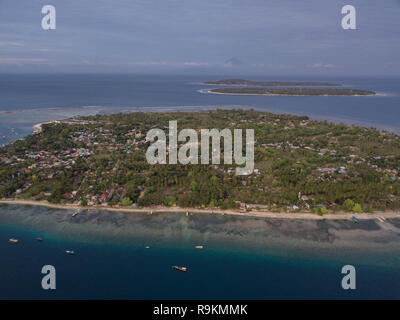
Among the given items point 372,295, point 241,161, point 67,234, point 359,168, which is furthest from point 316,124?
point 67,234

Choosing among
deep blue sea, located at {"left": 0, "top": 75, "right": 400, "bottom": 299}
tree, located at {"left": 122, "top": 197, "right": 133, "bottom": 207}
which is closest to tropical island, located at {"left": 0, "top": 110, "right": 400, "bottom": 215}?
tree, located at {"left": 122, "top": 197, "right": 133, "bottom": 207}

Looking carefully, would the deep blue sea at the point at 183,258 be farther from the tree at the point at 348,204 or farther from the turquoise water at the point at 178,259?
the tree at the point at 348,204

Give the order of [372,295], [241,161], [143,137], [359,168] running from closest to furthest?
[372,295] < [359,168] < [241,161] < [143,137]

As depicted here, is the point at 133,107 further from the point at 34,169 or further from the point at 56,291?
the point at 56,291

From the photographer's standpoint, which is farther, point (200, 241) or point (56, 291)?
point (200, 241)

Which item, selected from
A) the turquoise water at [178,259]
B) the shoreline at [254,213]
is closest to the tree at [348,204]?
the shoreline at [254,213]

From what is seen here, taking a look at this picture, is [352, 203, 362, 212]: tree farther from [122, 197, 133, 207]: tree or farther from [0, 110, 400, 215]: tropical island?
[122, 197, 133, 207]: tree

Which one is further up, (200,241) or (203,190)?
(203,190)

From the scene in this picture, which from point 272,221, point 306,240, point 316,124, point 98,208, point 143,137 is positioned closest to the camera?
point 306,240
